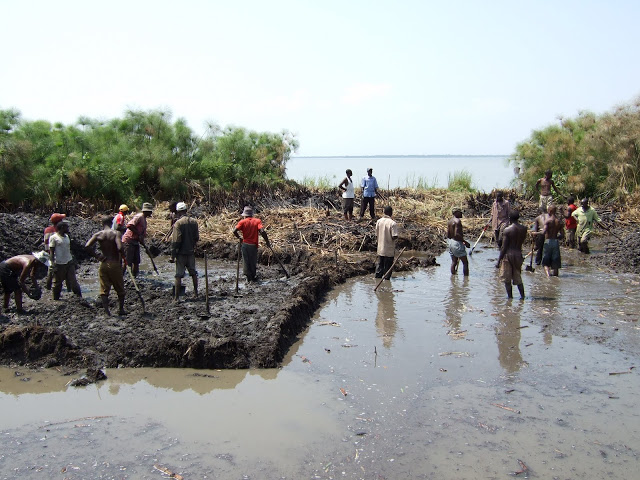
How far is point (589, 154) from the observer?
22062mm

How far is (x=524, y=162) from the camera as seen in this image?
25.1m

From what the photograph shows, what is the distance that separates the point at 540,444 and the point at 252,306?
17.8 feet

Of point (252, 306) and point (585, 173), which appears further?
point (585, 173)

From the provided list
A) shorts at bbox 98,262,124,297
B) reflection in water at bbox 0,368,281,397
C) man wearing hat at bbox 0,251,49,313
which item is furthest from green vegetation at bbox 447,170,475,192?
reflection in water at bbox 0,368,281,397

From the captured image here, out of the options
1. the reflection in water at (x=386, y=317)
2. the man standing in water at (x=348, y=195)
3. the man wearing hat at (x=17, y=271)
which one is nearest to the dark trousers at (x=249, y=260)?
the reflection in water at (x=386, y=317)

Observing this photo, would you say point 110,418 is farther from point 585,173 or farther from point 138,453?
point 585,173

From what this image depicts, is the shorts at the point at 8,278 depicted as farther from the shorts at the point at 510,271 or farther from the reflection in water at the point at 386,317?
the shorts at the point at 510,271

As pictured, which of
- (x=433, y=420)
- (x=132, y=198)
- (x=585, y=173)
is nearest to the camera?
(x=433, y=420)

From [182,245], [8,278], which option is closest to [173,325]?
[182,245]

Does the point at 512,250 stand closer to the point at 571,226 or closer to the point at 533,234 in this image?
the point at 533,234

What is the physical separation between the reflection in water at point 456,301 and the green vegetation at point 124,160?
12291 mm

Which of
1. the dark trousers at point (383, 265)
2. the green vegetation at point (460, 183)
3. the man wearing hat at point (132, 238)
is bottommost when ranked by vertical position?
the dark trousers at point (383, 265)

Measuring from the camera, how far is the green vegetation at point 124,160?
17.9 m

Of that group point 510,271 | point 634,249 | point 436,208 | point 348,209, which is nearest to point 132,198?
point 348,209
